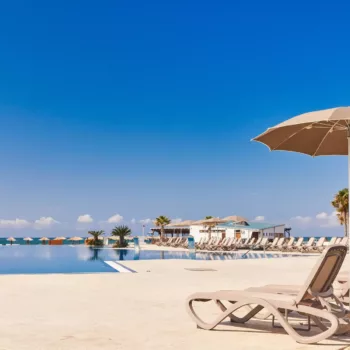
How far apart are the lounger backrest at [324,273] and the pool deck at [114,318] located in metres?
0.45

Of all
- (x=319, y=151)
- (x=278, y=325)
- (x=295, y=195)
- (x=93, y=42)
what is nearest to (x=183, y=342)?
(x=278, y=325)

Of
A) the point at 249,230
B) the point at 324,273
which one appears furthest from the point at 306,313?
the point at 249,230

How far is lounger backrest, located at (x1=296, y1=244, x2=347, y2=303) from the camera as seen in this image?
443 cm

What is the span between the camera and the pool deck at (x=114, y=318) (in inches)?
177

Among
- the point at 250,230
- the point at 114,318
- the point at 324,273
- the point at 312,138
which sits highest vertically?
the point at 312,138

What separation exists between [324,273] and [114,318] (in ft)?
8.10

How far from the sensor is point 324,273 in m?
4.57

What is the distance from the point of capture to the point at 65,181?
60.2m

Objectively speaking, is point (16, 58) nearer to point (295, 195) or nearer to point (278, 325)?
point (295, 195)

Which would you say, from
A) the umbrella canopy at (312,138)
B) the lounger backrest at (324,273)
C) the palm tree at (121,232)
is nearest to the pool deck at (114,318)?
the lounger backrest at (324,273)

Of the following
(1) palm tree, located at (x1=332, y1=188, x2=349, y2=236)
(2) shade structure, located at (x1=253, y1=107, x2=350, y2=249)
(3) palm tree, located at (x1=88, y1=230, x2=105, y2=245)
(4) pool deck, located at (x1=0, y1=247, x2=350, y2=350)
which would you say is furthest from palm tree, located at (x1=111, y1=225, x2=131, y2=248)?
(2) shade structure, located at (x1=253, y1=107, x2=350, y2=249)

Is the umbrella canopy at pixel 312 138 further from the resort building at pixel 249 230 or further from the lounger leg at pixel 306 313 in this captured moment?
the resort building at pixel 249 230

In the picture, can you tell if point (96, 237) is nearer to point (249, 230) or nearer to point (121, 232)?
point (121, 232)

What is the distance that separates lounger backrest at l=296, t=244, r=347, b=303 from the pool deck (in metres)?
0.45
